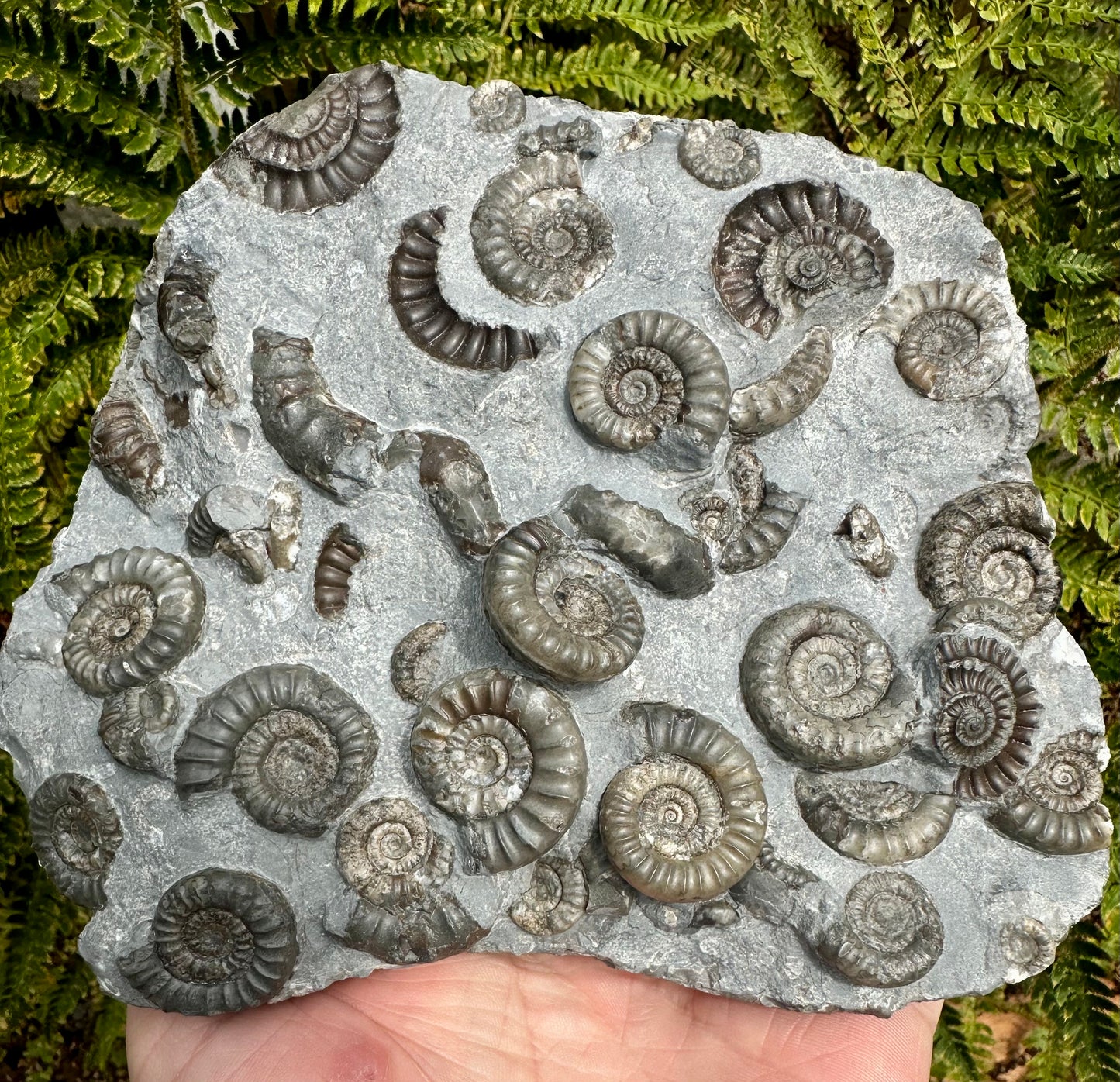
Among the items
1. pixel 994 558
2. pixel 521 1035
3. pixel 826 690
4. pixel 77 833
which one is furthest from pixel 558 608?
pixel 77 833

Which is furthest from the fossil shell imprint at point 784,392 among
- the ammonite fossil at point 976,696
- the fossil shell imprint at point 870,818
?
the fossil shell imprint at point 870,818

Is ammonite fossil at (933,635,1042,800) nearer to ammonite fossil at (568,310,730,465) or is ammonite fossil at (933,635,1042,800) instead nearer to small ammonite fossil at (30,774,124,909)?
ammonite fossil at (568,310,730,465)

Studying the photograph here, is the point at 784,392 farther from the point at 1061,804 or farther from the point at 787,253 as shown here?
the point at 1061,804

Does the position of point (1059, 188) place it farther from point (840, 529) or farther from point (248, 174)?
point (248, 174)

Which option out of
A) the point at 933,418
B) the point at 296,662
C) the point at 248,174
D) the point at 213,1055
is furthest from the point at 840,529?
the point at 213,1055

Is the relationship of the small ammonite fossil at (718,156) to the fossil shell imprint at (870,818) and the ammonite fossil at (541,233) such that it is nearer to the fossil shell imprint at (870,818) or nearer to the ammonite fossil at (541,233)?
the ammonite fossil at (541,233)

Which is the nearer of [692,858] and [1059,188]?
[692,858]
